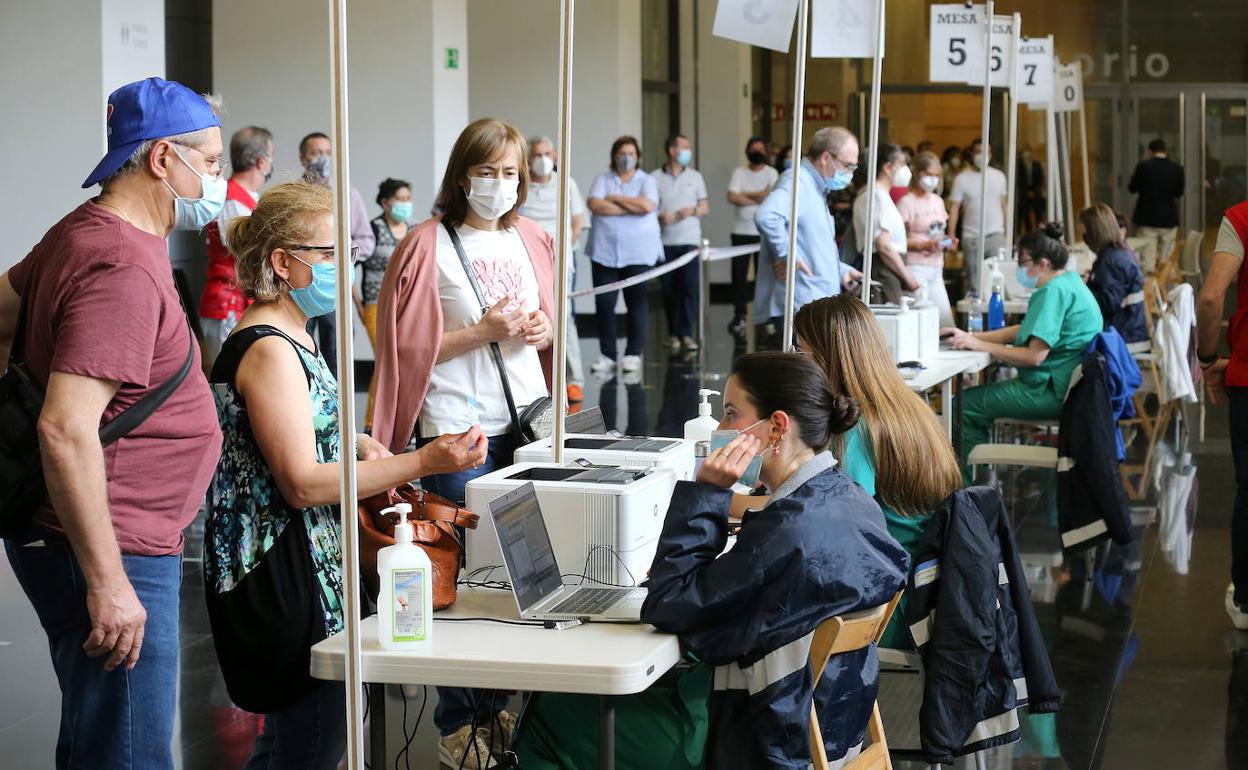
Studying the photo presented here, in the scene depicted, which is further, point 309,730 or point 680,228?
point 680,228

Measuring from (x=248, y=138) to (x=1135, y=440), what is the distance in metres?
5.08

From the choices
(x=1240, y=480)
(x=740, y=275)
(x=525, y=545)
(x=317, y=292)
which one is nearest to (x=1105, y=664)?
(x=1240, y=480)

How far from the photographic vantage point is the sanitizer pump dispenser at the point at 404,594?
7.82ft

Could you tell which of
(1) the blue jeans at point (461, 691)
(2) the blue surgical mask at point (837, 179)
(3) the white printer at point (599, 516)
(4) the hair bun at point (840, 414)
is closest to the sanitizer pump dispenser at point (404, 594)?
(3) the white printer at point (599, 516)

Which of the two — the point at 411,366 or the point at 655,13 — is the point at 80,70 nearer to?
the point at 411,366

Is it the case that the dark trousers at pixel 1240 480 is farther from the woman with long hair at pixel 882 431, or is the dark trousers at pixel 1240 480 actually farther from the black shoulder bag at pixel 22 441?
the black shoulder bag at pixel 22 441

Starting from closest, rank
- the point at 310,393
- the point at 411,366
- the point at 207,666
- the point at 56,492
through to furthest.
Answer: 1. the point at 56,492
2. the point at 310,393
3. the point at 411,366
4. the point at 207,666

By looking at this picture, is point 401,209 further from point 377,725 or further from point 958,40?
point 377,725

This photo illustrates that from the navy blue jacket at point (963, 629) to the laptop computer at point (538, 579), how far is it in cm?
75

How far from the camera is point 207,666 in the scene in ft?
14.9

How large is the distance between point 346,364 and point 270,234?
27.6 inches

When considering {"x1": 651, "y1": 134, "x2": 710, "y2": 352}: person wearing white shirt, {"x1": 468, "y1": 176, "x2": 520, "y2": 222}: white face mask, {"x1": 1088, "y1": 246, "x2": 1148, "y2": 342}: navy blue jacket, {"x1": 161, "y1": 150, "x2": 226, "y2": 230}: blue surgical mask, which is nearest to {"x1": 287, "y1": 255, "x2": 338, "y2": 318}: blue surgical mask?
{"x1": 161, "y1": 150, "x2": 226, "y2": 230}: blue surgical mask

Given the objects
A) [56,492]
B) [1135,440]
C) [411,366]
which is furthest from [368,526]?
[1135,440]

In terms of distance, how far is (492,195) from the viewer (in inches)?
144
